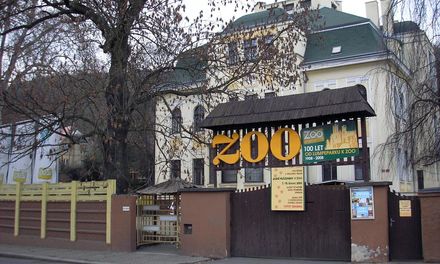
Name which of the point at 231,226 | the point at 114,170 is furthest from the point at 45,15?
the point at 231,226

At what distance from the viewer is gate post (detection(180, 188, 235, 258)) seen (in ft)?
51.7

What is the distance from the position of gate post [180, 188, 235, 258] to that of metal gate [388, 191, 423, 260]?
15.8 feet

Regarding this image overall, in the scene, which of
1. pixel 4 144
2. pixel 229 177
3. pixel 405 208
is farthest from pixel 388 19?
pixel 229 177

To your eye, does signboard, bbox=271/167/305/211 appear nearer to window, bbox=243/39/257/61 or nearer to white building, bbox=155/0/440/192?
white building, bbox=155/0/440/192

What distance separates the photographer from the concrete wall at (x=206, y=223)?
15.8 m

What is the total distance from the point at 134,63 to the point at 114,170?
4.20 metres

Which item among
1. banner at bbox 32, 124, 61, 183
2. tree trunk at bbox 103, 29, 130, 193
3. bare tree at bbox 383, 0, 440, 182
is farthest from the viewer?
banner at bbox 32, 124, 61, 183

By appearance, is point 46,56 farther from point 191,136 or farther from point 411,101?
point 411,101

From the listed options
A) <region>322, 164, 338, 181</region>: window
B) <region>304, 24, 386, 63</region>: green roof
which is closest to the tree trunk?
<region>322, 164, 338, 181</region>: window

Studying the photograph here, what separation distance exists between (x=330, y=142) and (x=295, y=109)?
1410mm

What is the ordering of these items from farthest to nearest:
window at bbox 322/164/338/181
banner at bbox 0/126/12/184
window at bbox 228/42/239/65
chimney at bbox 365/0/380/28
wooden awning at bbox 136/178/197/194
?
chimney at bbox 365/0/380/28
window at bbox 322/164/338/181
banner at bbox 0/126/12/184
wooden awning at bbox 136/178/197/194
window at bbox 228/42/239/65

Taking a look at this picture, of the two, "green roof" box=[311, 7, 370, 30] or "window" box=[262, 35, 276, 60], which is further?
"green roof" box=[311, 7, 370, 30]

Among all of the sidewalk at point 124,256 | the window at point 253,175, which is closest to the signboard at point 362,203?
the sidewalk at point 124,256

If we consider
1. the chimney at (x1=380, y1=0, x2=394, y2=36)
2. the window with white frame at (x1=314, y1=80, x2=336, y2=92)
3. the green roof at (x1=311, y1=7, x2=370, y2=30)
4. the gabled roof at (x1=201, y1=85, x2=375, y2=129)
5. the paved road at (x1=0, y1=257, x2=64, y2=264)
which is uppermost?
the green roof at (x1=311, y1=7, x2=370, y2=30)
